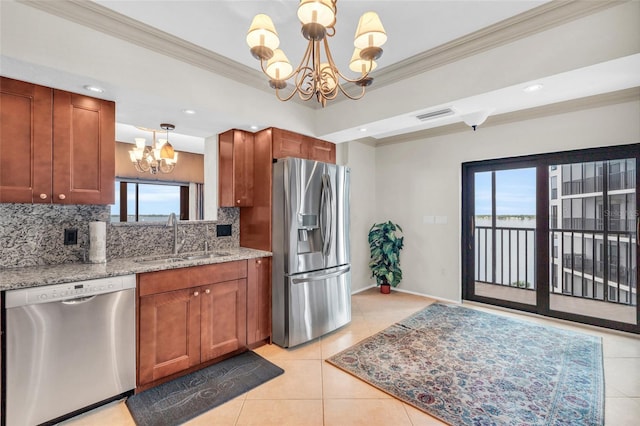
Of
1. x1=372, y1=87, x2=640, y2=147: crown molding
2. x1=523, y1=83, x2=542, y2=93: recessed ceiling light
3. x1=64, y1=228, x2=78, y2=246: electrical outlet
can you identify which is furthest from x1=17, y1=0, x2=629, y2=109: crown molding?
x1=372, y1=87, x2=640, y2=147: crown molding

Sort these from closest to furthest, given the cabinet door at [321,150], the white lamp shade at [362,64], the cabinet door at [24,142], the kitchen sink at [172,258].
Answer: the white lamp shade at [362,64] < the cabinet door at [24,142] < the kitchen sink at [172,258] < the cabinet door at [321,150]

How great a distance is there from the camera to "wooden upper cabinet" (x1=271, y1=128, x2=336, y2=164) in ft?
10.3

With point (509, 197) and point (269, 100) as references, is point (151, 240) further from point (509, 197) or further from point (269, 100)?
point (509, 197)

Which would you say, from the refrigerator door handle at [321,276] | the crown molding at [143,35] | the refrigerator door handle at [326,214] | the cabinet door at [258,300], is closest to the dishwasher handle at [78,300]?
the cabinet door at [258,300]

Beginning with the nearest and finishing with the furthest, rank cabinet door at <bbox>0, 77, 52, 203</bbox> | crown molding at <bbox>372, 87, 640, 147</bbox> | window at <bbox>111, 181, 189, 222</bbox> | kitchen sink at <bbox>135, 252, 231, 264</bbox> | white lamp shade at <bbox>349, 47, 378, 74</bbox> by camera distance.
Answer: white lamp shade at <bbox>349, 47, 378, 74</bbox>, cabinet door at <bbox>0, 77, 52, 203</bbox>, kitchen sink at <bbox>135, 252, 231, 264</bbox>, window at <bbox>111, 181, 189, 222</bbox>, crown molding at <bbox>372, 87, 640, 147</bbox>

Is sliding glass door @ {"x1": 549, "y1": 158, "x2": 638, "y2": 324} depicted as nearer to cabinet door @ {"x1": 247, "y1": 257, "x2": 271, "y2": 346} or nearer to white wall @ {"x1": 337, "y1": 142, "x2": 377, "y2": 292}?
white wall @ {"x1": 337, "y1": 142, "x2": 377, "y2": 292}

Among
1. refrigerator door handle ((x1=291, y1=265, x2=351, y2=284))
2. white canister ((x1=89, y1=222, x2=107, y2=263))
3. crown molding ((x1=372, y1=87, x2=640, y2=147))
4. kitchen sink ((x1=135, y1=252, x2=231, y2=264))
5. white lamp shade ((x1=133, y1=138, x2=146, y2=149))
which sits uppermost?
crown molding ((x1=372, y1=87, x2=640, y2=147))

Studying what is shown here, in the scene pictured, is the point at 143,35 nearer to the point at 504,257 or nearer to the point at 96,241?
the point at 96,241

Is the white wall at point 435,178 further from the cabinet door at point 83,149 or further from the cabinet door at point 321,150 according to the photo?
the cabinet door at point 83,149

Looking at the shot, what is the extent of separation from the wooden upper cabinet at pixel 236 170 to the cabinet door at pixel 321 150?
2.34ft

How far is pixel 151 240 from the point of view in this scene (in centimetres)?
283

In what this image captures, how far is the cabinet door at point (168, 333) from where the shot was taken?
2191 millimetres

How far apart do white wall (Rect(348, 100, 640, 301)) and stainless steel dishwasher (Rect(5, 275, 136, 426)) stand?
11.2 feet

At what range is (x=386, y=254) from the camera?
15.3ft
